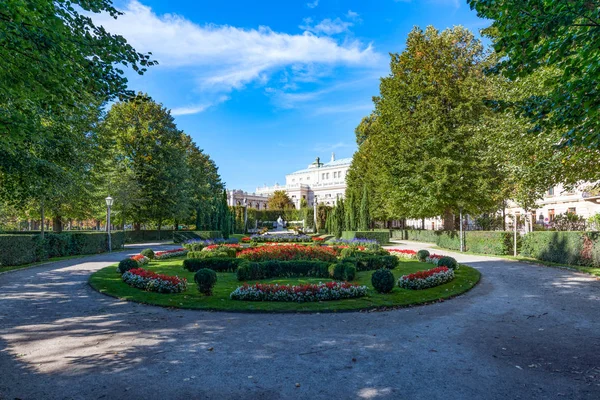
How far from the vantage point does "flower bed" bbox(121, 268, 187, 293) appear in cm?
1032

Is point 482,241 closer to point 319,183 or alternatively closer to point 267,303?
point 267,303

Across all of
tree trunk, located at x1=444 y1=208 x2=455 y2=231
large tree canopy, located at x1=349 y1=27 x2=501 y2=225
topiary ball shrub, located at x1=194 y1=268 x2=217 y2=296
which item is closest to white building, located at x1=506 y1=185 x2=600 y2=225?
tree trunk, located at x1=444 y1=208 x2=455 y2=231

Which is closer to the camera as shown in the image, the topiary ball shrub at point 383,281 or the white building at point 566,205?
the topiary ball shrub at point 383,281

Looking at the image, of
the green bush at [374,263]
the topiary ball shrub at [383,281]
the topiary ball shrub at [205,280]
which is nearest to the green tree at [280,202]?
the green bush at [374,263]

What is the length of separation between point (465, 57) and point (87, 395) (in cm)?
3003

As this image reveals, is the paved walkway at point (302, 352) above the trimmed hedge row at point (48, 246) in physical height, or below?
below

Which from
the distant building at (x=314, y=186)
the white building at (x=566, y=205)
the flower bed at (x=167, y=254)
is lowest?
the flower bed at (x=167, y=254)

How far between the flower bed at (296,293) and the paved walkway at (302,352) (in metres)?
1.05

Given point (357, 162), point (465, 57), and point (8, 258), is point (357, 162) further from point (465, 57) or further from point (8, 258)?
point (8, 258)

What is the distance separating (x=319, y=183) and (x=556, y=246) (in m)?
86.1

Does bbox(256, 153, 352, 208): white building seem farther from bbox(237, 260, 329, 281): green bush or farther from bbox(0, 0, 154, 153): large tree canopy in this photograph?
bbox(0, 0, 154, 153): large tree canopy

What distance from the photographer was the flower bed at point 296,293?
922cm

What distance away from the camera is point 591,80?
5172mm

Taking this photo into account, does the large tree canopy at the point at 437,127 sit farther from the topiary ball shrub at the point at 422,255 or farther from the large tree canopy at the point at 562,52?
the large tree canopy at the point at 562,52
